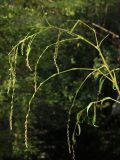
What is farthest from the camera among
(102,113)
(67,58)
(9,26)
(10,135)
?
(102,113)

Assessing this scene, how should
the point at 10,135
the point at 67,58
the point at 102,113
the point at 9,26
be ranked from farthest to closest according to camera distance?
the point at 102,113
the point at 67,58
the point at 10,135
the point at 9,26

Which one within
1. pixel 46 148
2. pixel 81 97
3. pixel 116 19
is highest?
pixel 116 19

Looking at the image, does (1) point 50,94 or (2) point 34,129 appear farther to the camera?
(2) point 34,129

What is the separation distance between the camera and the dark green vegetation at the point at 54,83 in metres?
8.62

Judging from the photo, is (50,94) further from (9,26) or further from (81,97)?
(9,26)

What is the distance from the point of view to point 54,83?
9523 mm

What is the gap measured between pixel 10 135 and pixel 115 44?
329 centimetres

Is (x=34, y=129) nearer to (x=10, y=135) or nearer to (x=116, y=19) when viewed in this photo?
(x=10, y=135)

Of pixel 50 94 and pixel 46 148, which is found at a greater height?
pixel 50 94

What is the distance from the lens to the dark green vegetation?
28.3 feet

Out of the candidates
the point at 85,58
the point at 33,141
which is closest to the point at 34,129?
the point at 33,141

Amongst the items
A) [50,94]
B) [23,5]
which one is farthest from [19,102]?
[23,5]

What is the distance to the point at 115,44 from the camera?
10805mm

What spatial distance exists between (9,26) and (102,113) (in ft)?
10.6
